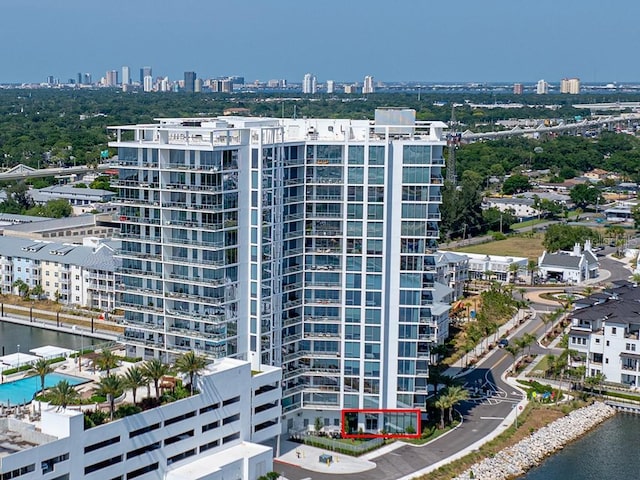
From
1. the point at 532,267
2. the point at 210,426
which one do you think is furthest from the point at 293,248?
the point at 532,267

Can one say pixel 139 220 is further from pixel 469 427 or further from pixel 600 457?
pixel 600 457

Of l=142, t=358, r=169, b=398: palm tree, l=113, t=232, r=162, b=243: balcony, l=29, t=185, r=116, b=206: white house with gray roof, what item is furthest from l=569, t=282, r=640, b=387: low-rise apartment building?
l=29, t=185, r=116, b=206: white house with gray roof

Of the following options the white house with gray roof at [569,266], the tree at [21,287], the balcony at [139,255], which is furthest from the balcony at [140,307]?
the white house with gray roof at [569,266]

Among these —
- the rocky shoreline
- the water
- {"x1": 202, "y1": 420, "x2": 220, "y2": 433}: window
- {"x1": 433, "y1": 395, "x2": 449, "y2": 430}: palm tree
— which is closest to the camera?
{"x1": 202, "y1": 420, "x2": 220, "y2": 433}: window

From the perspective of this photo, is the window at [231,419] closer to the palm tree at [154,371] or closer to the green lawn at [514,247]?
the palm tree at [154,371]

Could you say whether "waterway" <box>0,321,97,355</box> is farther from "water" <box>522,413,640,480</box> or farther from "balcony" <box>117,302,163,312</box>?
"water" <box>522,413,640,480</box>

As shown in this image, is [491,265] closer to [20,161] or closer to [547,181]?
[547,181]

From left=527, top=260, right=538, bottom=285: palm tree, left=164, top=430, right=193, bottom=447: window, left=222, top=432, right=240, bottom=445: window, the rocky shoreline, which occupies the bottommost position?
the rocky shoreline
